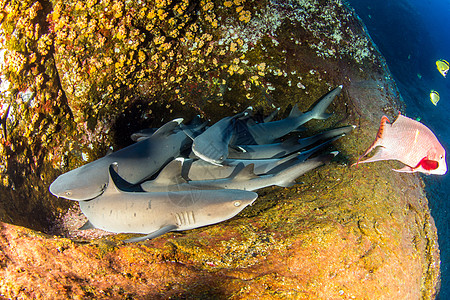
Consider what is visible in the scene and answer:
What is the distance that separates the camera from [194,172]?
3012 millimetres

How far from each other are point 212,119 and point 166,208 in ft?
7.18

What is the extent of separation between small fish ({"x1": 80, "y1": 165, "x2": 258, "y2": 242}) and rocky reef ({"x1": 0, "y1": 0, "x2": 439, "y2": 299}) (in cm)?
15

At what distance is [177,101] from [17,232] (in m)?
2.80

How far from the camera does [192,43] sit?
344 centimetres

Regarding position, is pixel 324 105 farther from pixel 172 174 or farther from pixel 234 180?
pixel 172 174

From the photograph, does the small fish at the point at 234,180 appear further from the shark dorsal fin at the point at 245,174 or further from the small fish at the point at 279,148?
the small fish at the point at 279,148

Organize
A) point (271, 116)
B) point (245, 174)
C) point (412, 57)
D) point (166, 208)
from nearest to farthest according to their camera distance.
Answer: point (166, 208) < point (245, 174) < point (271, 116) < point (412, 57)

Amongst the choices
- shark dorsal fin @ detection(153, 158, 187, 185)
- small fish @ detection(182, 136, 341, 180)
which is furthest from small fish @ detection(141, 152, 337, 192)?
small fish @ detection(182, 136, 341, 180)

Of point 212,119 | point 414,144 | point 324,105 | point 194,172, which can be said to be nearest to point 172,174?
point 194,172

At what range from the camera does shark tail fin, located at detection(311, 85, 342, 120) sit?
3.67 metres

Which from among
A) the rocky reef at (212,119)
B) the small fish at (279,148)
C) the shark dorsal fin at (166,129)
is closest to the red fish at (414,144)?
the rocky reef at (212,119)

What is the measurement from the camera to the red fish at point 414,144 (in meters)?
2.11

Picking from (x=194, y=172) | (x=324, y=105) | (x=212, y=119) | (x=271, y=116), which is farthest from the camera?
(x=212, y=119)

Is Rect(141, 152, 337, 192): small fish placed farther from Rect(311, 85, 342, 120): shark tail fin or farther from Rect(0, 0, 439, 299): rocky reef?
Rect(311, 85, 342, 120): shark tail fin
